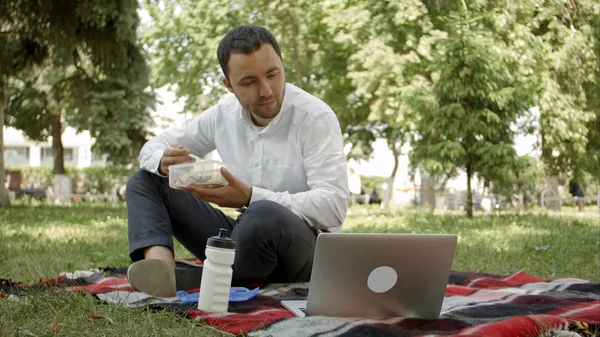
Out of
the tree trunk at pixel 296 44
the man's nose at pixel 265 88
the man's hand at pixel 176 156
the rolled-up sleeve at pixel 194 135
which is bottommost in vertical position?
the man's hand at pixel 176 156

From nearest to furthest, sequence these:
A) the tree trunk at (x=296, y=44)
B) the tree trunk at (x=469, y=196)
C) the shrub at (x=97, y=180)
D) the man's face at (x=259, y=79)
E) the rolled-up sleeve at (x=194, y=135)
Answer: the man's face at (x=259, y=79) < the rolled-up sleeve at (x=194, y=135) < the tree trunk at (x=469, y=196) < the tree trunk at (x=296, y=44) < the shrub at (x=97, y=180)

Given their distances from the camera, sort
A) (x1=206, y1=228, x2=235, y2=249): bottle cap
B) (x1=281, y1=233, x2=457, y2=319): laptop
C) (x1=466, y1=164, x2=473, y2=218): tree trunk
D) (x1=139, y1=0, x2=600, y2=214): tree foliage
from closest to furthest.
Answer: (x1=281, y1=233, x2=457, y2=319): laptop → (x1=206, y1=228, x2=235, y2=249): bottle cap → (x1=139, y1=0, x2=600, y2=214): tree foliage → (x1=466, y1=164, x2=473, y2=218): tree trunk

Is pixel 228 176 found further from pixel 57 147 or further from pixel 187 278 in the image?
pixel 57 147

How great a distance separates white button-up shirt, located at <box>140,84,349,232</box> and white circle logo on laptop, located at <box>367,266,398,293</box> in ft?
1.74

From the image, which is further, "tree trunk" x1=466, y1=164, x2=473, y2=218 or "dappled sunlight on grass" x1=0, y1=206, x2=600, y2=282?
"tree trunk" x1=466, y1=164, x2=473, y2=218

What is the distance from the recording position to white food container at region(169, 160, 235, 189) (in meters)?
2.31

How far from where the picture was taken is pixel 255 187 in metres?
2.54

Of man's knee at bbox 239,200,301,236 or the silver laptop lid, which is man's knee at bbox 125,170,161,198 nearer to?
man's knee at bbox 239,200,301,236

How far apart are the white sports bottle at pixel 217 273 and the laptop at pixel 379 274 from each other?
0.27 metres

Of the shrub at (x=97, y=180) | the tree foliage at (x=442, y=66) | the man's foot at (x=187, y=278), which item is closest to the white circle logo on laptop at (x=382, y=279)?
the man's foot at (x=187, y=278)

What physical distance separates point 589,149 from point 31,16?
9.58 meters

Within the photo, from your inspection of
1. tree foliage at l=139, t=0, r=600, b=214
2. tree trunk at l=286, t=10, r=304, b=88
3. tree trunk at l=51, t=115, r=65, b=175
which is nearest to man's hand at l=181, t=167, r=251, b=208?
tree foliage at l=139, t=0, r=600, b=214

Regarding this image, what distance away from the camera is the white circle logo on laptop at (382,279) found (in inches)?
79.5

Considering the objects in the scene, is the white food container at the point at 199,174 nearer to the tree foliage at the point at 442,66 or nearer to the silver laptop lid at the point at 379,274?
the silver laptop lid at the point at 379,274
